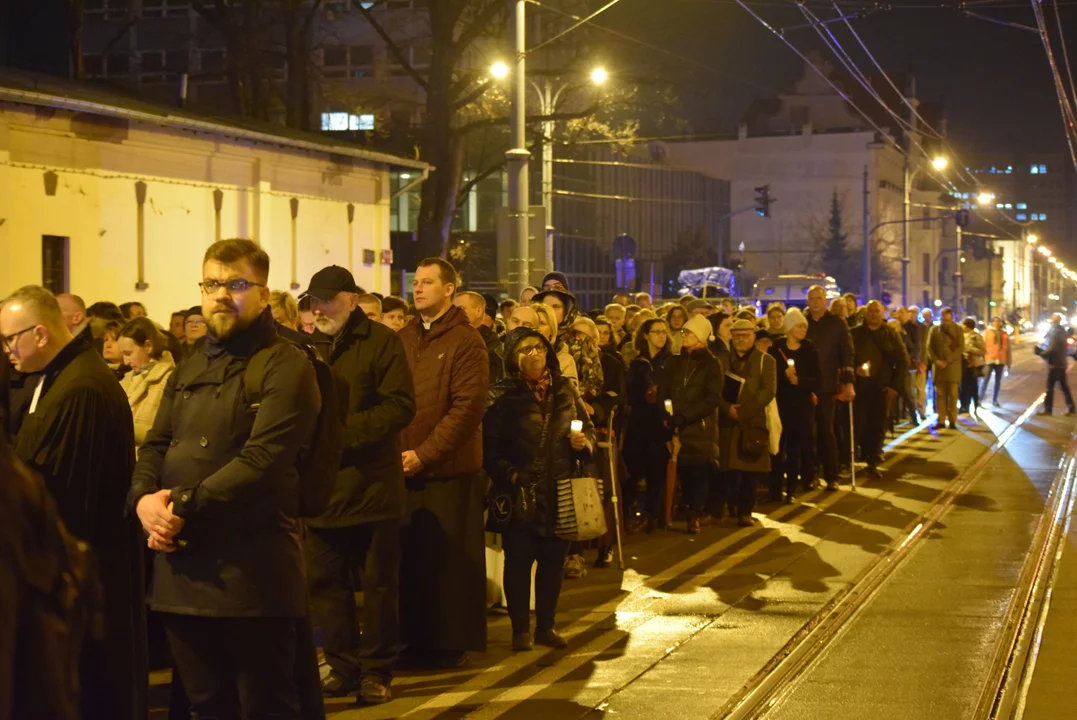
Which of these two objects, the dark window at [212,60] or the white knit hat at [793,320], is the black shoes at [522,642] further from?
the dark window at [212,60]

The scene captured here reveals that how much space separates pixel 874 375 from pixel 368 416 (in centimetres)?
1116

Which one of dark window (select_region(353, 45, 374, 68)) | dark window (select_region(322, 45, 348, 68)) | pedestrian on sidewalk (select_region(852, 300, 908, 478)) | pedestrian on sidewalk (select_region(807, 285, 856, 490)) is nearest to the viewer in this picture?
pedestrian on sidewalk (select_region(807, 285, 856, 490))

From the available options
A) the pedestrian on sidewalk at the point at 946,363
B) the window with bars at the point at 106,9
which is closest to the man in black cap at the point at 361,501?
the pedestrian on sidewalk at the point at 946,363

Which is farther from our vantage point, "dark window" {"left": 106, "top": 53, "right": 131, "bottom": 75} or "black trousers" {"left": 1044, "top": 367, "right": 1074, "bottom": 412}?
"dark window" {"left": 106, "top": 53, "right": 131, "bottom": 75}

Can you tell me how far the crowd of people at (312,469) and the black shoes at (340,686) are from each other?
0.08 feet

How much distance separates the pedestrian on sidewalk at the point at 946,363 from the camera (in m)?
24.1

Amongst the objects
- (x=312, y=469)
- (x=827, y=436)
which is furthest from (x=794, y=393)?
(x=312, y=469)

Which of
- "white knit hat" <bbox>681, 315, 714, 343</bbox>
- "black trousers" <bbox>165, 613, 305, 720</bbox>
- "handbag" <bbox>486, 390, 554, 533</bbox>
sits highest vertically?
"white knit hat" <bbox>681, 315, 714, 343</bbox>

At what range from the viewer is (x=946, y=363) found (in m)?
24.0

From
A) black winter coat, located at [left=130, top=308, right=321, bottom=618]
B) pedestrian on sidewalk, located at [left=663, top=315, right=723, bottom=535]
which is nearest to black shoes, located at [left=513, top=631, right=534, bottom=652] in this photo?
black winter coat, located at [left=130, top=308, right=321, bottom=618]

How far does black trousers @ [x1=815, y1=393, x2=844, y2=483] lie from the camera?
1585 cm

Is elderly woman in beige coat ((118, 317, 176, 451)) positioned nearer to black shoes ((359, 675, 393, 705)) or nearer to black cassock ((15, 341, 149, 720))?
black shoes ((359, 675, 393, 705))

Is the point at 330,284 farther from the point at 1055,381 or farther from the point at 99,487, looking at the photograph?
the point at 1055,381

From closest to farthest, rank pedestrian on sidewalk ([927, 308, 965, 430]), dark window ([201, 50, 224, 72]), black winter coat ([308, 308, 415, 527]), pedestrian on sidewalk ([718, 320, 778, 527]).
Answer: black winter coat ([308, 308, 415, 527]) → pedestrian on sidewalk ([718, 320, 778, 527]) → pedestrian on sidewalk ([927, 308, 965, 430]) → dark window ([201, 50, 224, 72])
